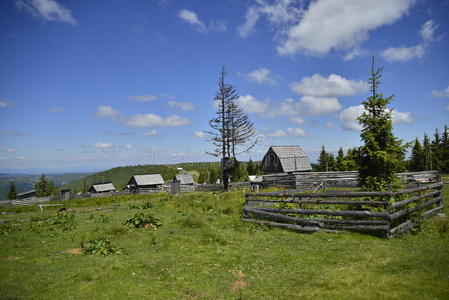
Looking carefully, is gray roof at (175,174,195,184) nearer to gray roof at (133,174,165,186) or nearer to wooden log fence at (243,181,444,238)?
gray roof at (133,174,165,186)

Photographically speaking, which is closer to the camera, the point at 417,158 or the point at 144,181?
the point at 417,158

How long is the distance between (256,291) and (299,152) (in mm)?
43967

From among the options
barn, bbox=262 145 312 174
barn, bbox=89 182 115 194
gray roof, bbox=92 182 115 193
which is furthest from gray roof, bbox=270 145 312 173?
gray roof, bbox=92 182 115 193

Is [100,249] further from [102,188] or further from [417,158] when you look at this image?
[102,188]

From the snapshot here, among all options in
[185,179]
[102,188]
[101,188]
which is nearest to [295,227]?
[185,179]

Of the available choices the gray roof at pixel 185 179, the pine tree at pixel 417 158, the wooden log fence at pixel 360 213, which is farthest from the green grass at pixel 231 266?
the gray roof at pixel 185 179

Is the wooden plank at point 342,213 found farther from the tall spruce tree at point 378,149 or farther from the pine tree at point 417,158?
the pine tree at point 417,158

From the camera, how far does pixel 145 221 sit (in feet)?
47.8

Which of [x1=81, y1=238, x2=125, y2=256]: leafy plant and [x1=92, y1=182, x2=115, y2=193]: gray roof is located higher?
[x1=81, y1=238, x2=125, y2=256]: leafy plant

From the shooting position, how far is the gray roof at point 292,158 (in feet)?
150

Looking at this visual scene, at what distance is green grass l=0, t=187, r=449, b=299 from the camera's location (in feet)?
21.8

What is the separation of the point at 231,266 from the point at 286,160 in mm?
38786

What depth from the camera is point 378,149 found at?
1370 centimetres

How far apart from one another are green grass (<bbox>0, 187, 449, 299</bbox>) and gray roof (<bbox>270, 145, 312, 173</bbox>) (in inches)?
1318
